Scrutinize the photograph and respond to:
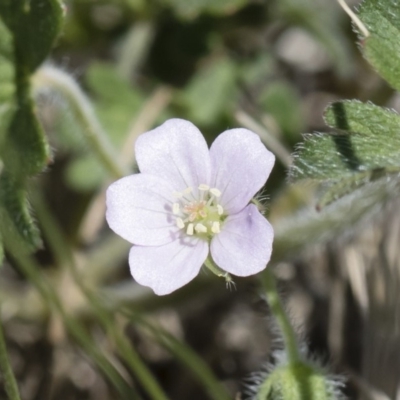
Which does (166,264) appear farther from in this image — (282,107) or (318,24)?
(318,24)

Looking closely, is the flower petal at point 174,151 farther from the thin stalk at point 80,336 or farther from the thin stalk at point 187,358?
the thin stalk at point 187,358

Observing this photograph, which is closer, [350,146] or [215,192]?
[350,146]

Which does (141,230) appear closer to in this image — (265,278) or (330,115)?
(265,278)

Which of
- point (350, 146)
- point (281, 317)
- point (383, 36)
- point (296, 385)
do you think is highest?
point (383, 36)

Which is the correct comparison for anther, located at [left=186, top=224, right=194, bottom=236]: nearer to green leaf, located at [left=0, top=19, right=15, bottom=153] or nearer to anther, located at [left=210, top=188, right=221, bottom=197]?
anther, located at [left=210, top=188, right=221, bottom=197]

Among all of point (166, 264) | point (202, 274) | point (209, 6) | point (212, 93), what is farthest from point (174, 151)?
point (212, 93)

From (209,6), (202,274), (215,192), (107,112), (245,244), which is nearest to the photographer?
(245,244)

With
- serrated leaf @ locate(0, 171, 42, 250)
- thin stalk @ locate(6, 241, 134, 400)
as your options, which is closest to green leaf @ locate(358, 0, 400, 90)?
serrated leaf @ locate(0, 171, 42, 250)
